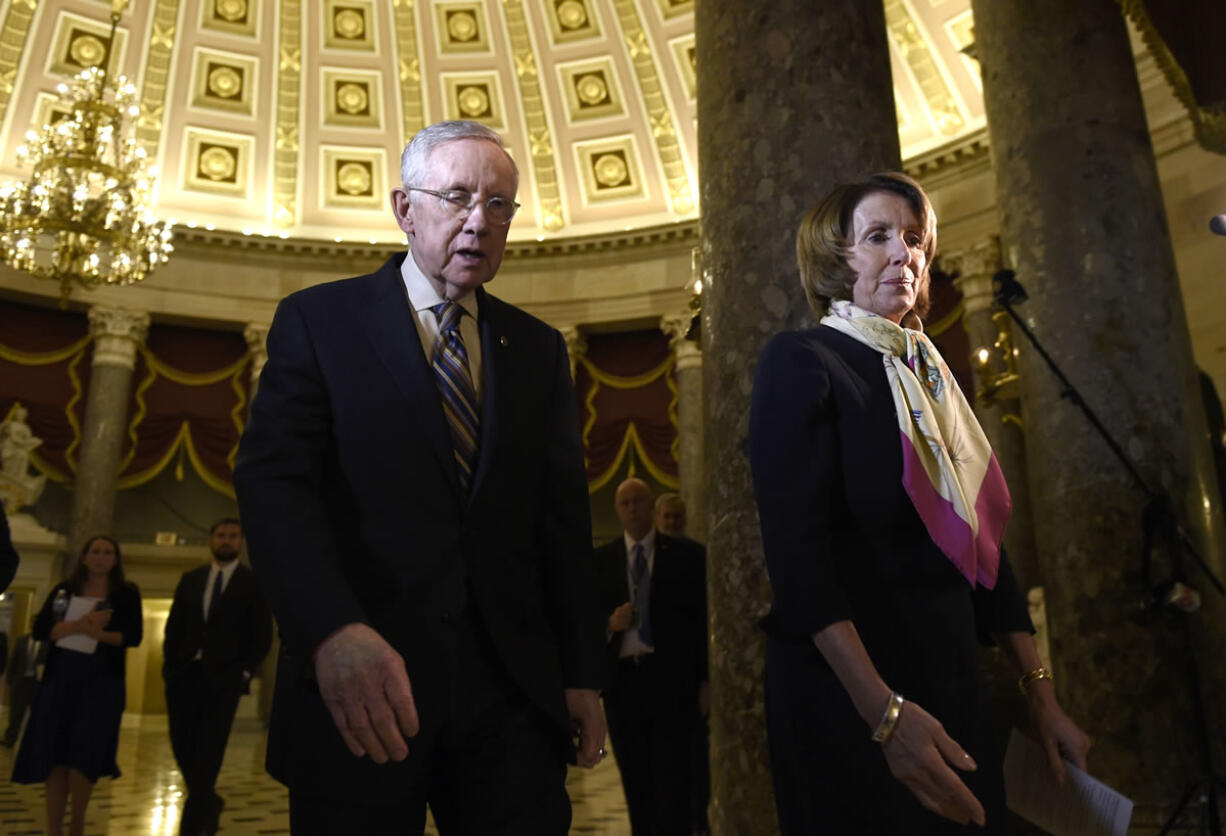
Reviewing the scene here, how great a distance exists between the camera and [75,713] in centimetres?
500

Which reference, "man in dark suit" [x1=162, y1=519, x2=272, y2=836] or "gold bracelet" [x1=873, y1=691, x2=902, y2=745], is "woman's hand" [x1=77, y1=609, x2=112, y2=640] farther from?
"gold bracelet" [x1=873, y1=691, x2=902, y2=745]

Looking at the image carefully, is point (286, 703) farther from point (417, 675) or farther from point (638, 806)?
point (638, 806)

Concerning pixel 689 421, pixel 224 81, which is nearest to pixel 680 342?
pixel 689 421

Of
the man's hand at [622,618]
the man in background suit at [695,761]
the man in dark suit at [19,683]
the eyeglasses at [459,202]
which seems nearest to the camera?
the eyeglasses at [459,202]

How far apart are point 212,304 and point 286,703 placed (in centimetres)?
1603

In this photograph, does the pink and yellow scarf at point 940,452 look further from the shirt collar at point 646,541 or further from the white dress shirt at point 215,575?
the white dress shirt at point 215,575

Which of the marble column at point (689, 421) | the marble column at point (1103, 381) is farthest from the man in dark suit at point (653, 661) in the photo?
the marble column at point (689, 421)

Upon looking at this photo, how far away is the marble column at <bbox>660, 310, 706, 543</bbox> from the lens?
47.5ft

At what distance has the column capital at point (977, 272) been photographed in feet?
42.2

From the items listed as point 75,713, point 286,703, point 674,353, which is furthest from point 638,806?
point 674,353

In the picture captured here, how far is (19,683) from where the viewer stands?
10.9 metres

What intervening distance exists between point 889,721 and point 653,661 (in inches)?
138

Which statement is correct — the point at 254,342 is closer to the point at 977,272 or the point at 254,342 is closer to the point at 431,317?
the point at 977,272

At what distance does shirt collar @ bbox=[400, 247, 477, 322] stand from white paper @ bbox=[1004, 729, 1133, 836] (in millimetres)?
1226
